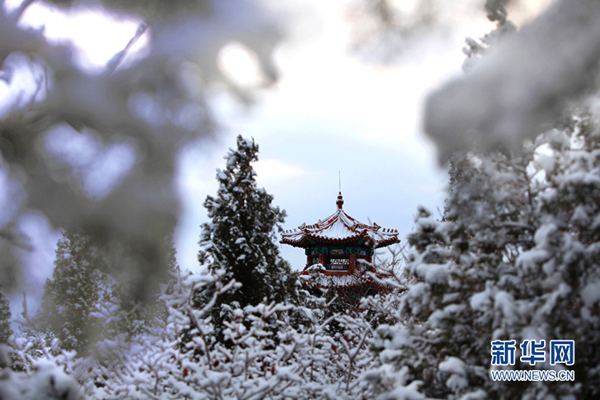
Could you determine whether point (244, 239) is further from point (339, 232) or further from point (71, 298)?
point (339, 232)

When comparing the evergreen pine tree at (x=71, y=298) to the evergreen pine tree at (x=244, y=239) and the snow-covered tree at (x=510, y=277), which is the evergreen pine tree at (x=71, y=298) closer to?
the evergreen pine tree at (x=244, y=239)

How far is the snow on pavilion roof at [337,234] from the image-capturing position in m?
17.0

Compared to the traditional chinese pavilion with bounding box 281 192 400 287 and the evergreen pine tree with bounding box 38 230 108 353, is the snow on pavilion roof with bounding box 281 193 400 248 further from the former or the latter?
the evergreen pine tree with bounding box 38 230 108 353

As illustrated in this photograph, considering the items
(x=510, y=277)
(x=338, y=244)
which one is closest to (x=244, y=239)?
(x=510, y=277)

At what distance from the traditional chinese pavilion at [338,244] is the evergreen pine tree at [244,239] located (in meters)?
9.70

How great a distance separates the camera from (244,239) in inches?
270

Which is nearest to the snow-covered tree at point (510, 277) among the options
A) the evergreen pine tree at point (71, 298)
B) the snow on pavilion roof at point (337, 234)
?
the evergreen pine tree at point (71, 298)

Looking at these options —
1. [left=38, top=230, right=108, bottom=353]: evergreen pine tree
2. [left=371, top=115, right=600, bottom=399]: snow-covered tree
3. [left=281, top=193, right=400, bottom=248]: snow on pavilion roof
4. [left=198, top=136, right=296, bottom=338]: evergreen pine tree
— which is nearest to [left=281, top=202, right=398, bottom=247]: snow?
[left=281, top=193, right=400, bottom=248]: snow on pavilion roof

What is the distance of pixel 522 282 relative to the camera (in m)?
3.48

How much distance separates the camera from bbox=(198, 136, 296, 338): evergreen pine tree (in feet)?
22.5

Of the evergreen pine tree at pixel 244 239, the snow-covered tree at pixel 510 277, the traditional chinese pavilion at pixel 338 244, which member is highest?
the traditional chinese pavilion at pixel 338 244

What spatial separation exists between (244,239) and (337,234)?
37.3ft

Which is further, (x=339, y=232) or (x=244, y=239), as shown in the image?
(x=339, y=232)

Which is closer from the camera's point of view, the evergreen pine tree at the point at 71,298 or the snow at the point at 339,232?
the evergreen pine tree at the point at 71,298
